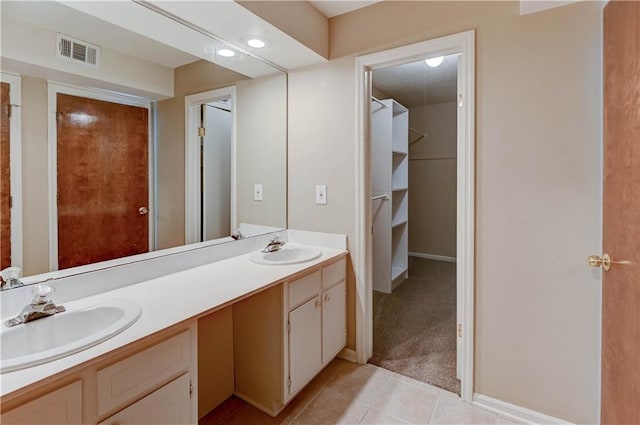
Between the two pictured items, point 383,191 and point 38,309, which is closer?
point 38,309

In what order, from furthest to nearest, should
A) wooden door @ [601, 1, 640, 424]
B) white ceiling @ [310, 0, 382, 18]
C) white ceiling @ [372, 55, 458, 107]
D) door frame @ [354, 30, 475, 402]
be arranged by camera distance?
white ceiling @ [372, 55, 458, 107] < white ceiling @ [310, 0, 382, 18] < door frame @ [354, 30, 475, 402] < wooden door @ [601, 1, 640, 424]

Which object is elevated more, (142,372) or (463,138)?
(463,138)

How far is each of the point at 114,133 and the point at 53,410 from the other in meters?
1.13

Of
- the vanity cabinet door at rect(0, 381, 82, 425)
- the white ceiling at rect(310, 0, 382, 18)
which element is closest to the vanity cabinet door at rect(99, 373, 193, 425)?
the vanity cabinet door at rect(0, 381, 82, 425)

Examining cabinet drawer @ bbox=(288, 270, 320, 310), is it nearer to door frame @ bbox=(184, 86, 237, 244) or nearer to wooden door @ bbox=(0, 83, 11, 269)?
door frame @ bbox=(184, 86, 237, 244)

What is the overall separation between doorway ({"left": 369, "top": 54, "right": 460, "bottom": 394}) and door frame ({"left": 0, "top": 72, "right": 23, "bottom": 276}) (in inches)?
73.0

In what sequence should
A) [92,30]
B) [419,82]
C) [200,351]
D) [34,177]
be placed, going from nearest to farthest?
[34,177]
[92,30]
[200,351]
[419,82]

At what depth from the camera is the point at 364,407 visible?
178 cm

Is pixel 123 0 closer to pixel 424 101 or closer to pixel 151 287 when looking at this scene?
pixel 151 287

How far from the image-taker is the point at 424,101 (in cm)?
463

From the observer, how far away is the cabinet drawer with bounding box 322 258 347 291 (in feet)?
6.52

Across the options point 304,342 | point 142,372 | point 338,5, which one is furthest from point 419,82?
point 142,372

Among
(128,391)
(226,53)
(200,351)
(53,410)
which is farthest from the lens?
(226,53)

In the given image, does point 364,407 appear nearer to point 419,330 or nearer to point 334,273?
point 334,273
